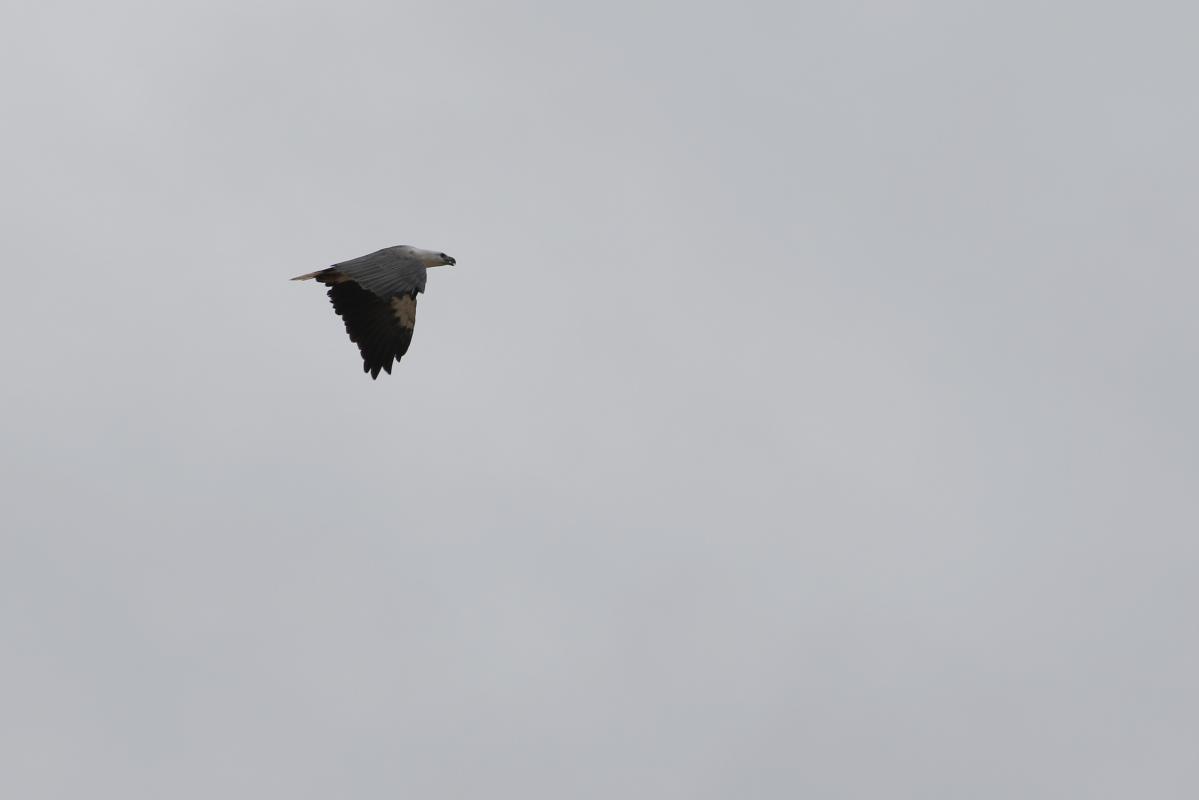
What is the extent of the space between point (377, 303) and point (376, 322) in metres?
0.41

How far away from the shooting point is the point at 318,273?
40969 millimetres

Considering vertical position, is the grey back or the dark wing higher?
the grey back

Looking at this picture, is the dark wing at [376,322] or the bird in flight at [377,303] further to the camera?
the dark wing at [376,322]

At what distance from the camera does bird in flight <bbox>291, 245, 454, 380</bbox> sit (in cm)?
4150

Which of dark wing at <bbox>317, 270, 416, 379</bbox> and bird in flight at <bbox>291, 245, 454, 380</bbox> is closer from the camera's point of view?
bird in flight at <bbox>291, 245, 454, 380</bbox>

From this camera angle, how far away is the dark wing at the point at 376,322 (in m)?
42.2

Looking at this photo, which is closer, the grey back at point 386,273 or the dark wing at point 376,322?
the grey back at point 386,273

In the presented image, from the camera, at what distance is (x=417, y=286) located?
135 feet

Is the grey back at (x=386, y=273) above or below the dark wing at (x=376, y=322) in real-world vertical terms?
above

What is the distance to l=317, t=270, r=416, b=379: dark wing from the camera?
4225cm

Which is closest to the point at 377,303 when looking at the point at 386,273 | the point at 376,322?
the point at 376,322

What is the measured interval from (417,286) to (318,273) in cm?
204

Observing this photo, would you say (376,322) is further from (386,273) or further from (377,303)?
(386,273)

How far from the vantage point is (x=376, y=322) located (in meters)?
42.4
